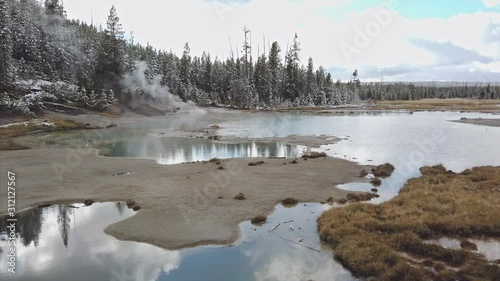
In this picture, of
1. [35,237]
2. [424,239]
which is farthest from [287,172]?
[35,237]

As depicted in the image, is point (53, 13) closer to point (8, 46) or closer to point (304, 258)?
point (8, 46)

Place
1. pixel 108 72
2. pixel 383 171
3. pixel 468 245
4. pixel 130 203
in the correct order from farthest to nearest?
pixel 108 72
pixel 383 171
pixel 130 203
pixel 468 245

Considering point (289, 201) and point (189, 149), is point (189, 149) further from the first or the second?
point (289, 201)

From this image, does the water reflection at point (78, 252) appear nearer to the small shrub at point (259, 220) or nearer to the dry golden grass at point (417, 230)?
the small shrub at point (259, 220)

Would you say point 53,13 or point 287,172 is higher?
point 53,13

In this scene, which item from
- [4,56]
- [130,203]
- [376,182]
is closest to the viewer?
[130,203]

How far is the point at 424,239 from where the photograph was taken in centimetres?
1797

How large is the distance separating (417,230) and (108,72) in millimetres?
103425

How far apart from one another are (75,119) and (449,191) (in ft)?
223

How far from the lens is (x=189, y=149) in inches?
1877

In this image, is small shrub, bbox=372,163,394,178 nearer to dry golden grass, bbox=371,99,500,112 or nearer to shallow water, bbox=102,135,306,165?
shallow water, bbox=102,135,306,165

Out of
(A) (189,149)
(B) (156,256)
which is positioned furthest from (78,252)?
(A) (189,149)

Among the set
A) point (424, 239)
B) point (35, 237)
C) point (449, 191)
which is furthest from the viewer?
point (449, 191)

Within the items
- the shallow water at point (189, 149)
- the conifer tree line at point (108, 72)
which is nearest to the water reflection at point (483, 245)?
the shallow water at point (189, 149)
